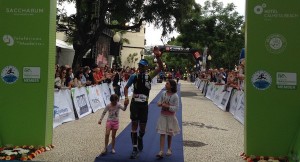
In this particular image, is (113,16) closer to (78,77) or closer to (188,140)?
(78,77)

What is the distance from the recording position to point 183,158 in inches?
326

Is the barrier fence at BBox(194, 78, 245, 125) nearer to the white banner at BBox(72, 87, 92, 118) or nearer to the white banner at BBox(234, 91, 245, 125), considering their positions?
the white banner at BBox(234, 91, 245, 125)

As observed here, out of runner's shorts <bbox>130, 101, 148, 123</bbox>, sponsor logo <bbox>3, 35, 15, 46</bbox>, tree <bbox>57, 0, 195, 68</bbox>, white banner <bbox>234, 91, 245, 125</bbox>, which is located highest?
tree <bbox>57, 0, 195, 68</bbox>

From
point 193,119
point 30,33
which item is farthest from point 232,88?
point 30,33

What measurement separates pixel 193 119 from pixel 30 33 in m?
8.05

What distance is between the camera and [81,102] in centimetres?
1479

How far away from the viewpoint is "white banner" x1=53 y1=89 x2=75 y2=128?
1200cm

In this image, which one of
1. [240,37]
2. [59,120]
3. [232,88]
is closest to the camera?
[59,120]

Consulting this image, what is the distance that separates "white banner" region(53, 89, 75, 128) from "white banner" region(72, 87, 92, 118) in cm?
42
